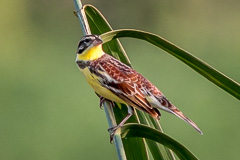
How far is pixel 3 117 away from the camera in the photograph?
4.46 m

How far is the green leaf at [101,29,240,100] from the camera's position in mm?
1104

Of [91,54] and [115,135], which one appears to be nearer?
[115,135]

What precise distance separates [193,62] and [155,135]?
0.12 meters

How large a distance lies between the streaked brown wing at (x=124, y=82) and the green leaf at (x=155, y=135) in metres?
0.23

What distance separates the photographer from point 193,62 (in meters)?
1.13

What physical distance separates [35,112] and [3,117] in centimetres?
17

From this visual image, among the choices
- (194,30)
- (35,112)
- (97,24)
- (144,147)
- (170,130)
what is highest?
(194,30)

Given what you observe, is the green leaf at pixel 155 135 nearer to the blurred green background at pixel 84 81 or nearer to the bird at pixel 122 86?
the bird at pixel 122 86

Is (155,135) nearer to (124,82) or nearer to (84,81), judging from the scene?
(124,82)

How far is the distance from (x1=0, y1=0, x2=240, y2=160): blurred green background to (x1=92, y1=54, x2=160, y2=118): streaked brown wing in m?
2.60

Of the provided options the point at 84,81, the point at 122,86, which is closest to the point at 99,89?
the point at 122,86

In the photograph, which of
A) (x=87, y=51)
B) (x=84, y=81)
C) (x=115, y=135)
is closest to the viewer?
(x=115, y=135)

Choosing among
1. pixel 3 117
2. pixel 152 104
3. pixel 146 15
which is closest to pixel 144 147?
pixel 152 104

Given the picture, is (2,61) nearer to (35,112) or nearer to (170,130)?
(35,112)
